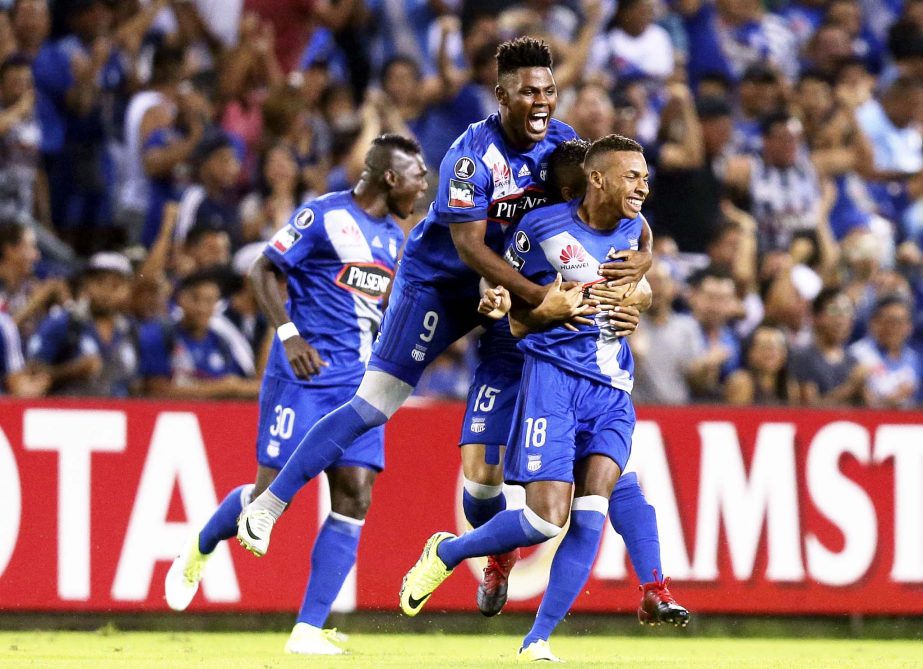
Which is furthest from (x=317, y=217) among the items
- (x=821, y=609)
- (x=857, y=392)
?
(x=857, y=392)

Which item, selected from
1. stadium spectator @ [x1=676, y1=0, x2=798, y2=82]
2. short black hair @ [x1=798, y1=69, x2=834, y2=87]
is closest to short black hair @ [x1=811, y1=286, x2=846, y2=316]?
stadium spectator @ [x1=676, y1=0, x2=798, y2=82]

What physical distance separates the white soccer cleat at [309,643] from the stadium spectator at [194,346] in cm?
275

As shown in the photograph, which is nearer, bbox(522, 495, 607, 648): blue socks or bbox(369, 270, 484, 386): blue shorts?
bbox(522, 495, 607, 648): blue socks

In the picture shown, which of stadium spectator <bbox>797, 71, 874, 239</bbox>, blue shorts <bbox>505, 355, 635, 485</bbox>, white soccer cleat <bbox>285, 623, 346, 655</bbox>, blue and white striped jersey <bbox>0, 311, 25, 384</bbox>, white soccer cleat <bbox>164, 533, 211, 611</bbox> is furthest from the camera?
stadium spectator <bbox>797, 71, 874, 239</bbox>

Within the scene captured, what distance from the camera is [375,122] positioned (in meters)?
12.6

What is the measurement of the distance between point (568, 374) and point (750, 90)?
8.05 meters

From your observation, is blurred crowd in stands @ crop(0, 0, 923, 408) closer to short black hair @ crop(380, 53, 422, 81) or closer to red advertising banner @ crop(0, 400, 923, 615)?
short black hair @ crop(380, 53, 422, 81)

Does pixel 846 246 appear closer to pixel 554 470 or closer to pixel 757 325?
pixel 757 325

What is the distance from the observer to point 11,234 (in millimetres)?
10414

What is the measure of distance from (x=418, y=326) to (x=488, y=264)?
2.53ft

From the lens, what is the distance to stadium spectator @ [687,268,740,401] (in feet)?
35.3

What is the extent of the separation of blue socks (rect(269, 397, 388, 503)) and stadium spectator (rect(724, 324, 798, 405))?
13.0ft

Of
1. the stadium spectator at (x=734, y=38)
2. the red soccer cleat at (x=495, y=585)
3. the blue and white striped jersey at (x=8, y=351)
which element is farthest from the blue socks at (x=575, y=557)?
the stadium spectator at (x=734, y=38)

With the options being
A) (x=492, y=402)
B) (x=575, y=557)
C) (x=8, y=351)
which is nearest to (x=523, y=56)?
(x=492, y=402)
